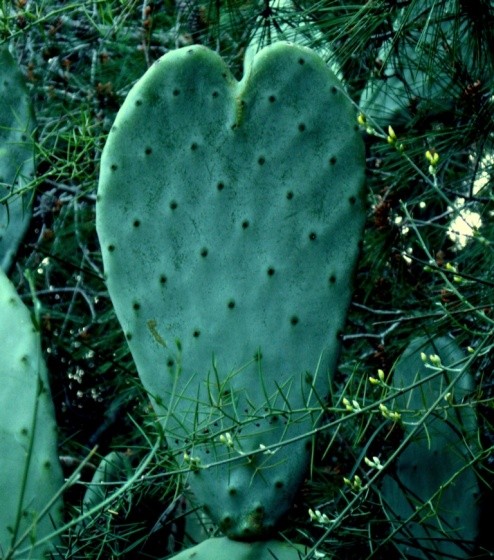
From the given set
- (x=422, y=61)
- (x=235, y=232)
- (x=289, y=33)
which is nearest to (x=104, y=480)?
(x=235, y=232)

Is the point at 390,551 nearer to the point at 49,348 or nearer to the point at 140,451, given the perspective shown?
the point at 140,451

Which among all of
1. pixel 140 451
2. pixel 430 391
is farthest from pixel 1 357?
pixel 140 451

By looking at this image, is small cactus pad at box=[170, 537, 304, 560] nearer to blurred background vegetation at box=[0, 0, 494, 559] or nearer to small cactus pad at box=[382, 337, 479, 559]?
blurred background vegetation at box=[0, 0, 494, 559]

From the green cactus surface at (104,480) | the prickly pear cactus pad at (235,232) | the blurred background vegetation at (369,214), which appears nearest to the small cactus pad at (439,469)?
the blurred background vegetation at (369,214)

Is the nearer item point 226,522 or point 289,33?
point 226,522

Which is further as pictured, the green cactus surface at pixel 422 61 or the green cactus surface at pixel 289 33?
the green cactus surface at pixel 289 33

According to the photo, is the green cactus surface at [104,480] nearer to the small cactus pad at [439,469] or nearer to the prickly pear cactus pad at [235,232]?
the prickly pear cactus pad at [235,232]

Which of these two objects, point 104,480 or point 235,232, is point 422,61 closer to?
point 235,232
